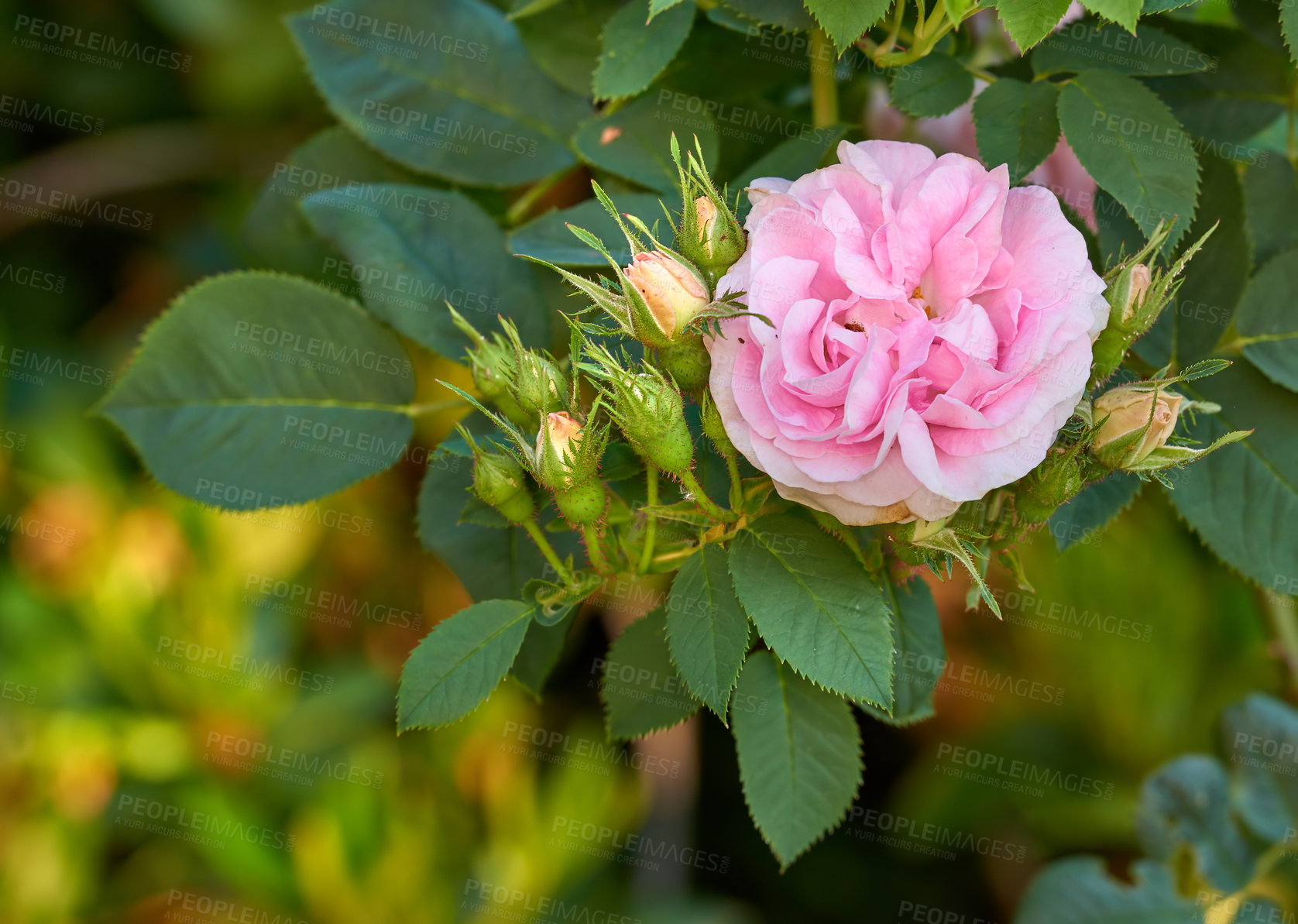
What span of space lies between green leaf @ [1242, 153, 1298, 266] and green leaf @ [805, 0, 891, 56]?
36cm

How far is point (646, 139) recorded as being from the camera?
737 millimetres

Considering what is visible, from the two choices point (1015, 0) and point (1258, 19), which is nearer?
point (1015, 0)

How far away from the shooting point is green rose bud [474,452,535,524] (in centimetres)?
57

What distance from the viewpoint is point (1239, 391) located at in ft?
2.34

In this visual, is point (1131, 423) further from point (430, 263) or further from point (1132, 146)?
point (430, 263)

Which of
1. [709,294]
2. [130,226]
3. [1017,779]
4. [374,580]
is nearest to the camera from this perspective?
[709,294]

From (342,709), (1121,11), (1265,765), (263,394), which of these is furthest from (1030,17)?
(342,709)

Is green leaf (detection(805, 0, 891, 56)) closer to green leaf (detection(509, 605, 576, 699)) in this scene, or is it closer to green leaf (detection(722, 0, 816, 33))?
green leaf (detection(722, 0, 816, 33))

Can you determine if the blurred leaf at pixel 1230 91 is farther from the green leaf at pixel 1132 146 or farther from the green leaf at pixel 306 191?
the green leaf at pixel 306 191

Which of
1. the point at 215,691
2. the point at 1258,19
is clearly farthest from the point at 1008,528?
the point at 215,691

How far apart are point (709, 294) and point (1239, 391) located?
0.45 metres

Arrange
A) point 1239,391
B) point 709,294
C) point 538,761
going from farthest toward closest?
point 538,761
point 1239,391
point 709,294

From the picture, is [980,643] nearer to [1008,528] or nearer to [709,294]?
[1008,528]

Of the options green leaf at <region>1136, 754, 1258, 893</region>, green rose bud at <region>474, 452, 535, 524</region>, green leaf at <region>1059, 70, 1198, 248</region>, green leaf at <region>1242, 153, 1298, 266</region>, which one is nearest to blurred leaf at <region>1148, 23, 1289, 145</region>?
green leaf at <region>1242, 153, 1298, 266</region>
